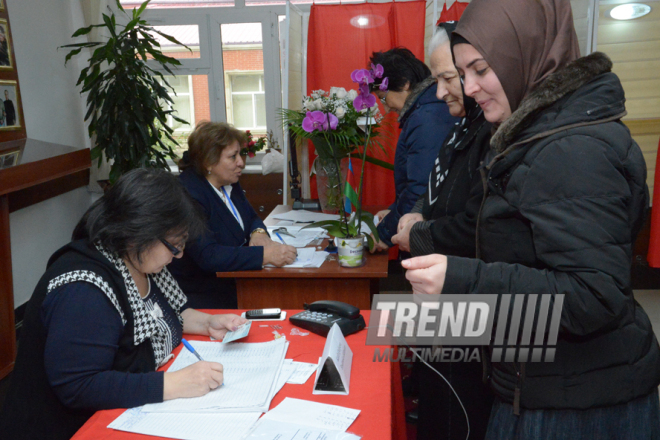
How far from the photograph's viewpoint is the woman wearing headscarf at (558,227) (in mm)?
853

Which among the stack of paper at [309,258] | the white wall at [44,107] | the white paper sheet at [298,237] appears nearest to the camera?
the stack of paper at [309,258]

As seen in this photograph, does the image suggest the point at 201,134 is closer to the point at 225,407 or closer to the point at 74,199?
the point at 225,407

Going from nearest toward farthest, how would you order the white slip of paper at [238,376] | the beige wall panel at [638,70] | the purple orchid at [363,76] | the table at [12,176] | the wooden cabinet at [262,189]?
the white slip of paper at [238,376]
the purple orchid at [363,76]
the table at [12,176]
the beige wall panel at [638,70]
the wooden cabinet at [262,189]

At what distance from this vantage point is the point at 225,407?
108cm

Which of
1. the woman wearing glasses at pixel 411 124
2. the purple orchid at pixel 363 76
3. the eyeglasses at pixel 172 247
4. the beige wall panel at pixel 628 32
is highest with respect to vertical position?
the beige wall panel at pixel 628 32

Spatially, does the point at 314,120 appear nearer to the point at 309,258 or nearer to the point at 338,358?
the point at 309,258

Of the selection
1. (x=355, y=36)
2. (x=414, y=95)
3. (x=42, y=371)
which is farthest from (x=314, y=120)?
(x=355, y=36)

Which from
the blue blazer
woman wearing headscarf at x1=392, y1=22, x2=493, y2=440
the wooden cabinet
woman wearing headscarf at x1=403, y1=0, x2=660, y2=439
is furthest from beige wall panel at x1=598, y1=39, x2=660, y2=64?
woman wearing headscarf at x1=403, y1=0, x2=660, y2=439

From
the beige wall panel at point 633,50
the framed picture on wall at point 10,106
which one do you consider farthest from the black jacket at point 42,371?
the beige wall panel at point 633,50

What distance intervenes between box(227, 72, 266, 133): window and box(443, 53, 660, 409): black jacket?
3944 mm

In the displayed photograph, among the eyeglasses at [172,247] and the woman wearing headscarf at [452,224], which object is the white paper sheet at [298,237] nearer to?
the woman wearing headscarf at [452,224]

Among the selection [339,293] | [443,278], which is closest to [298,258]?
[339,293]

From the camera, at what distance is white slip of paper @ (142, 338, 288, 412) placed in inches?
42.9

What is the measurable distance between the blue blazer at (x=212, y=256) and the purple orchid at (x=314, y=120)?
53 cm
